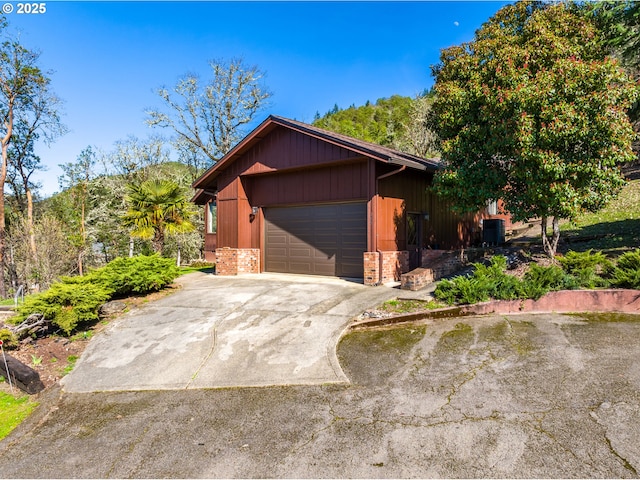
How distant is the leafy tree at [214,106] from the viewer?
2755cm

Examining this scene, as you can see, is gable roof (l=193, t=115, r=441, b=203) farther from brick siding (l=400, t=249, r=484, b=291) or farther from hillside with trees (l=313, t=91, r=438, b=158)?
hillside with trees (l=313, t=91, r=438, b=158)

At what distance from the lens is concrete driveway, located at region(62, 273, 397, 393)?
4.94 m

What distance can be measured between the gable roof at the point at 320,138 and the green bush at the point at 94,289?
4923 mm

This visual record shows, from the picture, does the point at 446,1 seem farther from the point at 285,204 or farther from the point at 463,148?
the point at 285,204

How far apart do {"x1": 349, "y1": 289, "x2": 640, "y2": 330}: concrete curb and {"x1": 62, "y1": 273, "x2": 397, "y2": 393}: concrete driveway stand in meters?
1.23

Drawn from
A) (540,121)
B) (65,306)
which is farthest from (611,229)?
(65,306)

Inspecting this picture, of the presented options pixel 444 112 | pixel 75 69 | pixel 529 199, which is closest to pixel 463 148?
pixel 444 112

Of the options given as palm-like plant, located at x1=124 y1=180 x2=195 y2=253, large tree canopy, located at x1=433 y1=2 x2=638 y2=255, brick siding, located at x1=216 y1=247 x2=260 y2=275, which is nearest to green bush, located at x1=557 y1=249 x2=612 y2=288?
large tree canopy, located at x1=433 y1=2 x2=638 y2=255

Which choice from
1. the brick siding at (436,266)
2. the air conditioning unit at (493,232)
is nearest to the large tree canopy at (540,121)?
the brick siding at (436,266)

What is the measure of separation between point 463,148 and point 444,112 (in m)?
1.31

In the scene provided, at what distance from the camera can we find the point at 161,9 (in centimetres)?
1048

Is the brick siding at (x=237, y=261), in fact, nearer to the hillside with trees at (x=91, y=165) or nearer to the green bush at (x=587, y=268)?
the hillside with trees at (x=91, y=165)

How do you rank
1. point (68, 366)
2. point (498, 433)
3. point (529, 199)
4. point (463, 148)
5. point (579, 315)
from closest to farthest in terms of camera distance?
point (498, 433) → point (68, 366) → point (579, 315) → point (529, 199) → point (463, 148)

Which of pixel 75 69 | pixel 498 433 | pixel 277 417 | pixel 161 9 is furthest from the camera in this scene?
pixel 75 69
